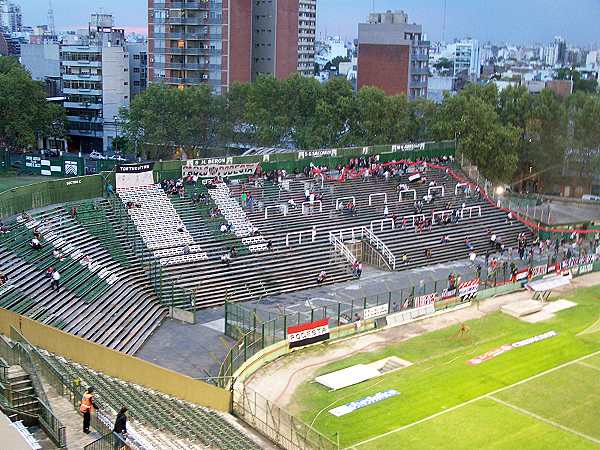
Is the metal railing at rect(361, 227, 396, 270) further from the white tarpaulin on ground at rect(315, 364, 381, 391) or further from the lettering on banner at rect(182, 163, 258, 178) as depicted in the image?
the white tarpaulin on ground at rect(315, 364, 381, 391)

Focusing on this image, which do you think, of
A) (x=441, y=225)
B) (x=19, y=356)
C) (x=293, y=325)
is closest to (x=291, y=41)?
(x=441, y=225)

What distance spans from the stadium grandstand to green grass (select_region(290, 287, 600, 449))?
345 cm

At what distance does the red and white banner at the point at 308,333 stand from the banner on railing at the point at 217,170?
22562 millimetres

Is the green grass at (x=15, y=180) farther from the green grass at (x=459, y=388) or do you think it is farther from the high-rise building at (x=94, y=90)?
the green grass at (x=459, y=388)

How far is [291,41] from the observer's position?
135875 millimetres

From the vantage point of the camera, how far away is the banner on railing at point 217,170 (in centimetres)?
6041

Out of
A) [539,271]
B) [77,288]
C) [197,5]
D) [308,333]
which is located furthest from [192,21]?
[308,333]

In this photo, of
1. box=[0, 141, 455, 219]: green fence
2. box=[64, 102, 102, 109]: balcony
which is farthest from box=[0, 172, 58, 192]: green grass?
box=[64, 102, 102, 109]: balcony

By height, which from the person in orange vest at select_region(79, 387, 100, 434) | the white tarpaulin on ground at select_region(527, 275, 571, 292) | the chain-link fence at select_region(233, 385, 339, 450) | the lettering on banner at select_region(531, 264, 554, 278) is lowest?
the chain-link fence at select_region(233, 385, 339, 450)

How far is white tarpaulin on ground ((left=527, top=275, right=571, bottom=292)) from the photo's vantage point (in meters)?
51.7

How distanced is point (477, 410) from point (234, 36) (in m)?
93.7

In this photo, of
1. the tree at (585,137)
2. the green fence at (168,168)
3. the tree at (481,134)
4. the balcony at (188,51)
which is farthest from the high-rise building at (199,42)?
the tree at (585,137)

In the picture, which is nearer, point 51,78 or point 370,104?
point 370,104

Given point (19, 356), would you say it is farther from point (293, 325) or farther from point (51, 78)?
point (51, 78)
